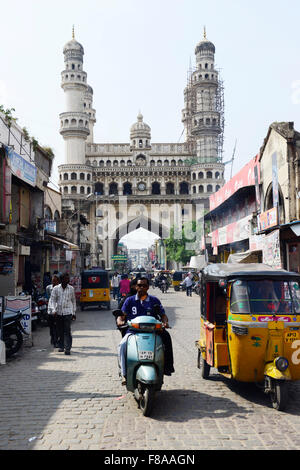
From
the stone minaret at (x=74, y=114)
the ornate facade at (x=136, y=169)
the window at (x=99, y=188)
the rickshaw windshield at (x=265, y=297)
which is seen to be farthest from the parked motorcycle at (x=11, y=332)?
the window at (x=99, y=188)

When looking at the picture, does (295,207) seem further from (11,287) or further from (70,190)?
(70,190)

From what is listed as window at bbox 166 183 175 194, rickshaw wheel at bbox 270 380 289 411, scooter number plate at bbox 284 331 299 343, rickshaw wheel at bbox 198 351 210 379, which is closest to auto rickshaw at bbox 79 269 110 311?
rickshaw wheel at bbox 198 351 210 379

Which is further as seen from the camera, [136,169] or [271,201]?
[136,169]

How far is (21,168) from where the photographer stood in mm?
17266

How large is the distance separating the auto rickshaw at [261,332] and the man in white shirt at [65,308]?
3447mm

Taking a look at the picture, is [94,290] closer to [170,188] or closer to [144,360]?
[144,360]

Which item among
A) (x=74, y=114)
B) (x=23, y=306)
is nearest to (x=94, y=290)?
(x=23, y=306)

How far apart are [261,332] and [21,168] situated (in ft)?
46.3

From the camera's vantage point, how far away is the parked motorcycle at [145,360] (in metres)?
4.73

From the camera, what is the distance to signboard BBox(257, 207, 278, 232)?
1568cm

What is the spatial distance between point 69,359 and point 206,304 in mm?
3020

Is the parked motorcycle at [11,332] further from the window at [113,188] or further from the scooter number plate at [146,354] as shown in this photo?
the window at [113,188]

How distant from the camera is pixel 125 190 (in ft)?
207

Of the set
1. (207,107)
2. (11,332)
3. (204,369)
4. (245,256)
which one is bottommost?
(204,369)
